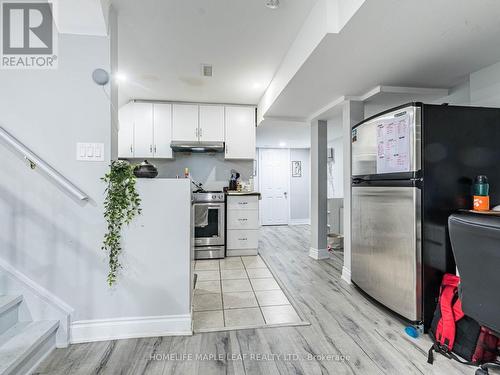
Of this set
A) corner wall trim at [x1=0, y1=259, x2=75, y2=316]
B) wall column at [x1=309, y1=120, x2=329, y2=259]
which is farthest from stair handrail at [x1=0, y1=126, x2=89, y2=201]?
wall column at [x1=309, y1=120, x2=329, y2=259]

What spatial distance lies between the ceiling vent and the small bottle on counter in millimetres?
2647

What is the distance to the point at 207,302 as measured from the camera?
2.34 metres

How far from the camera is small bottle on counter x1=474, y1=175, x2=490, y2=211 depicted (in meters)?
1.74

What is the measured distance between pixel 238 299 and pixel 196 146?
2415mm

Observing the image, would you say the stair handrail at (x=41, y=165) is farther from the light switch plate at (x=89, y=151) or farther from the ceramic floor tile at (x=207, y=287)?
the ceramic floor tile at (x=207, y=287)

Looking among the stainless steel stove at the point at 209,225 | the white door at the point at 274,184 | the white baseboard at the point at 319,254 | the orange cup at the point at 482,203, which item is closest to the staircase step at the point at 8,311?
the stainless steel stove at the point at 209,225

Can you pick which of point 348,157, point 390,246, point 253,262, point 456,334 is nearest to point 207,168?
point 253,262

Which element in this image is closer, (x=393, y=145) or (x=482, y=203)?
(x=482, y=203)

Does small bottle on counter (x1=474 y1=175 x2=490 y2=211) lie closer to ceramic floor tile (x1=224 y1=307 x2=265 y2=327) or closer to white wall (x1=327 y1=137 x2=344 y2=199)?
ceramic floor tile (x1=224 y1=307 x2=265 y2=327)

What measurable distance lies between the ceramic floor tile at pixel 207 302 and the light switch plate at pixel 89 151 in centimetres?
147

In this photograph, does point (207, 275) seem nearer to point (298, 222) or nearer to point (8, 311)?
point (8, 311)

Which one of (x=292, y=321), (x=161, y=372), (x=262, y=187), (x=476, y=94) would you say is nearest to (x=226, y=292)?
(x=292, y=321)

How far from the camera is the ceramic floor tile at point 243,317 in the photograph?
198 centimetres

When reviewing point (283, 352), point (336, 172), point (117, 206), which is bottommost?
point (283, 352)
